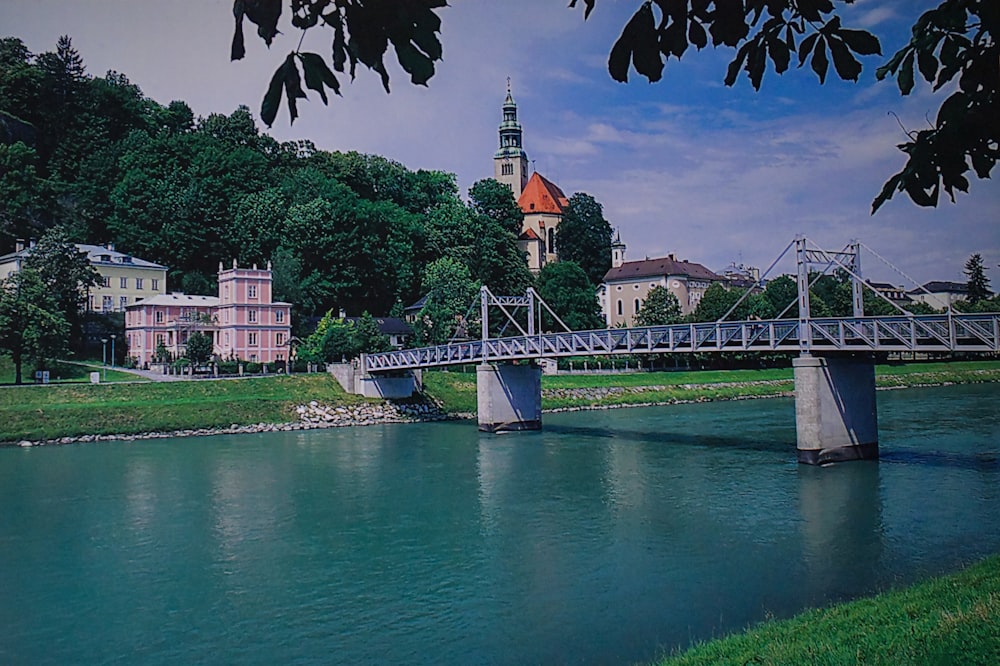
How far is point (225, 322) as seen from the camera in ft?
210

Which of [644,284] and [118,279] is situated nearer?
[118,279]

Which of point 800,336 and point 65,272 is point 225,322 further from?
point 800,336

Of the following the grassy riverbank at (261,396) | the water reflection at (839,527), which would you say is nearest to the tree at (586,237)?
the grassy riverbank at (261,396)

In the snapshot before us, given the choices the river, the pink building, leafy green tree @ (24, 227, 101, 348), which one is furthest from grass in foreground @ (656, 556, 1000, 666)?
leafy green tree @ (24, 227, 101, 348)

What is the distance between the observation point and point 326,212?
7488 cm

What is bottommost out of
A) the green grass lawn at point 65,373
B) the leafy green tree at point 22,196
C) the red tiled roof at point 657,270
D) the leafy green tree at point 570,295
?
the green grass lawn at point 65,373

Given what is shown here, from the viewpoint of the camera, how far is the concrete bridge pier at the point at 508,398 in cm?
4247

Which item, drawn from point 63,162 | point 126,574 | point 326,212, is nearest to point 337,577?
point 126,574

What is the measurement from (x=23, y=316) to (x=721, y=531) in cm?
4412

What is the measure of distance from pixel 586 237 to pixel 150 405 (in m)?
74.0

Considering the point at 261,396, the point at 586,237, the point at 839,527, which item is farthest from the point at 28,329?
the point at 586,237

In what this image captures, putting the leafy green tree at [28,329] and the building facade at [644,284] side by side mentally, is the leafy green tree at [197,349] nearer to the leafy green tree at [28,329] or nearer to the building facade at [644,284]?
the leafy green tree at [28,329]

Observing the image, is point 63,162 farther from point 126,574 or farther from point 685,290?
point 126,574

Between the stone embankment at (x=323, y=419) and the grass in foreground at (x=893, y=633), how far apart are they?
36806 millimetres
